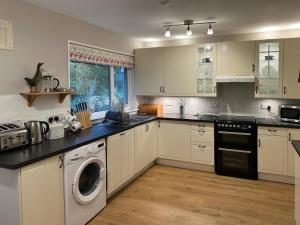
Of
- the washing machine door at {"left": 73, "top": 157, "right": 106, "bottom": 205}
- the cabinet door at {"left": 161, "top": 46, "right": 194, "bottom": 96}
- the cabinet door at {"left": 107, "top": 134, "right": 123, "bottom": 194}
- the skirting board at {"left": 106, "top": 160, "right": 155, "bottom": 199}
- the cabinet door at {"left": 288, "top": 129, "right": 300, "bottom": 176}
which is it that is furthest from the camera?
the cabinet door at {"left": 161, "top": 46, "right": 194, "bottom": 96}

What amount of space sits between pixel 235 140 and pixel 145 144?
1.41 meters

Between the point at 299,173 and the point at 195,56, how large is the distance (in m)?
2.62

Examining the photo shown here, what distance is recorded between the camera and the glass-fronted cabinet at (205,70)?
4207 millimetres

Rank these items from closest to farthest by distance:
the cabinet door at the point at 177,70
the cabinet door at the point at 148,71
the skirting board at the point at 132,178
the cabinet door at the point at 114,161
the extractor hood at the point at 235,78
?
the cabinet door at the point at 114,161 → the skirting board at the point at 132,178 → the extractor hood at the point at 235,78 → the cabinet door at the point at 177,70 → the cabinet door at the point at 148,71

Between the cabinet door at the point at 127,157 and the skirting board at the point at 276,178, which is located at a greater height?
the cabinet door at the point at 127,157

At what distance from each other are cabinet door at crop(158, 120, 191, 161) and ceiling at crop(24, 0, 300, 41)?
62.5 inches

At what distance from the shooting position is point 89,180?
283 centimetres

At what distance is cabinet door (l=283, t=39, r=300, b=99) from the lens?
3680mm

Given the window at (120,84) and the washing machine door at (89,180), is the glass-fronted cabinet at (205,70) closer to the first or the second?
the window at (120,84)

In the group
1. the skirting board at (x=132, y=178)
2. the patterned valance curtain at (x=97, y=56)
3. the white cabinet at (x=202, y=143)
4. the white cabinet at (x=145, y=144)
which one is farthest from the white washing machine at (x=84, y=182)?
the white cabinet at (x=202, y=143)

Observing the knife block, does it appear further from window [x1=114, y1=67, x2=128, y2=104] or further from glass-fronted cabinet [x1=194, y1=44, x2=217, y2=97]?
glass-fronted cabinet [x1=194, y1=44, x2=217, y2=97]

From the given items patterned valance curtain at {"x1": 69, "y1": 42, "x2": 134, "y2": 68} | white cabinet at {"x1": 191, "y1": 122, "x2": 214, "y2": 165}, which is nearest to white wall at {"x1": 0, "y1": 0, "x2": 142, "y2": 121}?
patterned valance curtain at {"x1": 69, "y1": 42, "x2": 134, "y2": 68}

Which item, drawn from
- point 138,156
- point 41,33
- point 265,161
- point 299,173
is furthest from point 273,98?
point 41,33

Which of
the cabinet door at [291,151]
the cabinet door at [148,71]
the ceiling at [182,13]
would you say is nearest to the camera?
the ceiling at [182,13]
